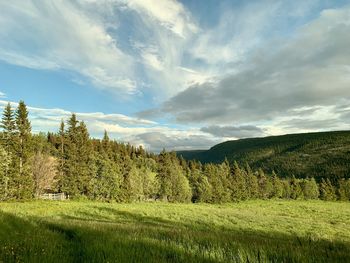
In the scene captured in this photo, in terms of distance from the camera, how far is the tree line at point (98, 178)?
43938mm

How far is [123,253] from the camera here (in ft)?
17.4

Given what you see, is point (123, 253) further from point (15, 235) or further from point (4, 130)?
point (4, 130)

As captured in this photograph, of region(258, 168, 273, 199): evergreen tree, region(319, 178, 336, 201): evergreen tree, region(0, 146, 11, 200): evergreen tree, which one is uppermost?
region(0, 146, 11, 200): evergreen tree

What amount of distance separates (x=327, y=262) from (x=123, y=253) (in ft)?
11.2

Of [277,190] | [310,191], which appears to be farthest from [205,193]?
[310,191]

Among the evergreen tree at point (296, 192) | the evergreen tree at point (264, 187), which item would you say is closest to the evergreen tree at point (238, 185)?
the evergreen tree at point (264, 187)

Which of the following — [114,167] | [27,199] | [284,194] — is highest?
[114,167]

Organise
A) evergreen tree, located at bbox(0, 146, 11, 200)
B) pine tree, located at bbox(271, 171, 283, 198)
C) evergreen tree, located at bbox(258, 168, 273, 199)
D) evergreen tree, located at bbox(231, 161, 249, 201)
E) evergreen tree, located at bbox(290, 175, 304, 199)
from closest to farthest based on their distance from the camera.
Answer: evergreen tree, located at bbox(0, 146, 11, 200) → evergreen tree, located at bbox(231, 161, 249, 201) → evergreen tree, located at bbox(258, 168, 273, 199) → pine tree, located at bbox(271, 171, 283, 198) → evergreen tree, located at bbox(290, 175, 304, 199)

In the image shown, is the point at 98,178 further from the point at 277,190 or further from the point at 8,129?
the point at 277,190

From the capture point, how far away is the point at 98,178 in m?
65.2

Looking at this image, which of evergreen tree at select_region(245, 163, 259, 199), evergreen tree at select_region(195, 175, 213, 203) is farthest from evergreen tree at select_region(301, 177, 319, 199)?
evergreen tree at select_region(195, 175, 213, 203)

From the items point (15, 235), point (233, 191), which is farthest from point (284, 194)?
point (15, 235)

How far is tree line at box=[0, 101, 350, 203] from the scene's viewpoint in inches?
1730

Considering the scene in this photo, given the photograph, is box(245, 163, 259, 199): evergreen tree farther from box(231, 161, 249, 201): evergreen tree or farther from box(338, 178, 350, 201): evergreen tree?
box(338, 178, 350, 201): evergreen tree
